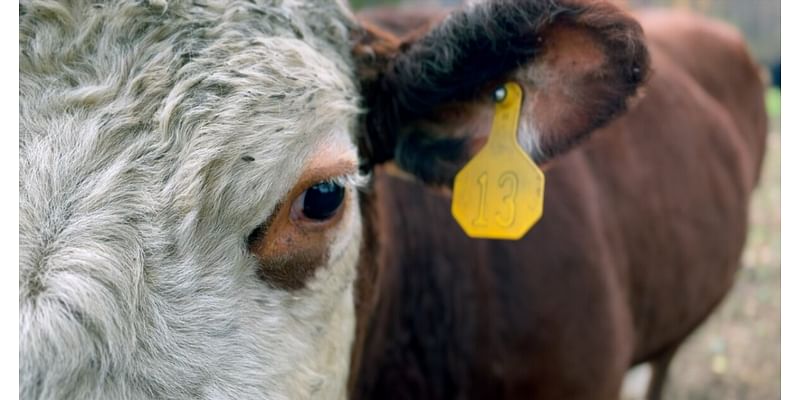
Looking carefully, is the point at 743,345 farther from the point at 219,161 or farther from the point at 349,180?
the point at 219,161

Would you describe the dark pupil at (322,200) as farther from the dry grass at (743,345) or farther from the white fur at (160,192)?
the dry grass at (743,345)

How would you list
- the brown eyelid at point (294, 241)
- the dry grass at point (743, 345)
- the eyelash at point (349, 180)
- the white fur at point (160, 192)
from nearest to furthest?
the white fur at point (160, 192)
the brown eyelid at point (294, 241)
the eyelash at point (349, 180)
the dry grass at point (743, 345)

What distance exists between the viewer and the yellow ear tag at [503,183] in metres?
1.83

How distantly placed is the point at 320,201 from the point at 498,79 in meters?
0.57

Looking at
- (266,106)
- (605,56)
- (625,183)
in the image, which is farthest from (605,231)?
(266,106)

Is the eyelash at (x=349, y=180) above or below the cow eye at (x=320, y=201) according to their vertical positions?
above

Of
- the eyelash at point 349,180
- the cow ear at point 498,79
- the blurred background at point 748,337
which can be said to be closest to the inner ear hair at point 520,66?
the cow ear at point 498,79

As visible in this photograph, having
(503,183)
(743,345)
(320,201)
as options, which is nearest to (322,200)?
(320,201)

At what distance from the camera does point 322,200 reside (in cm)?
155

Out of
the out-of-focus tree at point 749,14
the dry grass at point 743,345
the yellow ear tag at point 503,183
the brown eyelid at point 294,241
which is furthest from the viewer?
A: the out-of-focus tree at point 749,14

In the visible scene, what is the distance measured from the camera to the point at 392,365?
2480 mm
